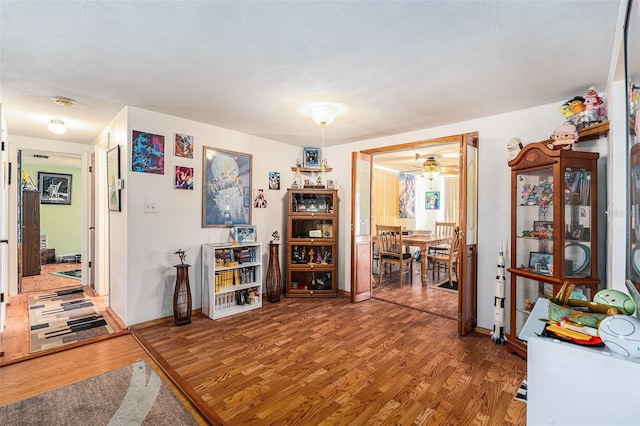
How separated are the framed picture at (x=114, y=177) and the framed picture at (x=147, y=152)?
30 cm

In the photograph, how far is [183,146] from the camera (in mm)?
3369

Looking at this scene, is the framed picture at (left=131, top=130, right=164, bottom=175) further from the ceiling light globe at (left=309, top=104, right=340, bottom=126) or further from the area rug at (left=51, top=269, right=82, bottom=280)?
the area rug at (left=51, top=269, right=82, bottom=280)

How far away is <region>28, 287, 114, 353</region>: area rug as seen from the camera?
111 inches

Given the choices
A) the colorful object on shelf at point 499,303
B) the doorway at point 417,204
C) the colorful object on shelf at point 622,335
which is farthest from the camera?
the doorway at point 417,204

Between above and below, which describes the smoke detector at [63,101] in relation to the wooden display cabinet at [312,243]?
above

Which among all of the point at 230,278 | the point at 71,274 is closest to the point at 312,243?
the point at 230,278

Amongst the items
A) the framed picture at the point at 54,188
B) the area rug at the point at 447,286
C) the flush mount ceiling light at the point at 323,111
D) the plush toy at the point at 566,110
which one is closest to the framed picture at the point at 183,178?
the flush mount ceiling light at the point at 323,111

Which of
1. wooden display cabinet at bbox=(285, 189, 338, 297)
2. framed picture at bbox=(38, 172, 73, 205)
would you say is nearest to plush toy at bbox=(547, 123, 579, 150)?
wooden display cabinet at bbox=(285, 189, 338, 297)

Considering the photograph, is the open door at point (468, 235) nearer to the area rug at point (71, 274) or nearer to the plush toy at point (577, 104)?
the plush toy at point (577, 104)

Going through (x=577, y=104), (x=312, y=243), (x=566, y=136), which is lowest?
(x=312, y=243)

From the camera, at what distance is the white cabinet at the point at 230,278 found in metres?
3.39

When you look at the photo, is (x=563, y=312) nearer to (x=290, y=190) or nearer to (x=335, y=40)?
(x=335, y=40)

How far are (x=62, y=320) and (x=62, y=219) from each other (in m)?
4.80

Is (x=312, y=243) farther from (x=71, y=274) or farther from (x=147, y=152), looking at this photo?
(x=71, y=274)
